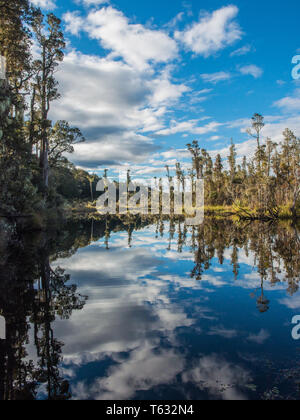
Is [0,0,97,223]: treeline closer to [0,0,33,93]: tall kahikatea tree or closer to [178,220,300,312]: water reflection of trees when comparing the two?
[0,0,33,93]: tall kahikatea tree

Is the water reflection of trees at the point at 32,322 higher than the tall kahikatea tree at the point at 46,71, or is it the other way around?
the tall kahikatea tree at the point at 46,71

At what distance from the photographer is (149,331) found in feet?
15.1

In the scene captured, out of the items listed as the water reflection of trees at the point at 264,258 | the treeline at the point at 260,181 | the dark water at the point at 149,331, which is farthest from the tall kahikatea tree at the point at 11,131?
the treeline at the point at 260,181

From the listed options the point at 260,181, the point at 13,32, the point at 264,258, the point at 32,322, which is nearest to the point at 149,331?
the point at 32,322

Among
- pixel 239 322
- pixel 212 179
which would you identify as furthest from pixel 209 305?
pixel 212 179

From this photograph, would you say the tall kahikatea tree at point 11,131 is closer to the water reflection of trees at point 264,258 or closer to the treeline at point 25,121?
the treeline at point 25,121

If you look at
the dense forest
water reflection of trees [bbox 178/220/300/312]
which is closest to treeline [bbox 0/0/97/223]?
the dense forest

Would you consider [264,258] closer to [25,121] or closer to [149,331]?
[149,331]

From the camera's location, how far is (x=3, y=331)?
4527 millimetres

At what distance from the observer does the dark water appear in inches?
123

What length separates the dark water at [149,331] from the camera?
3127 millimetres

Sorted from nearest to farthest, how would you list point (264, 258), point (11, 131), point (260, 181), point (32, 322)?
point (32, 322), point (264, 258), point (11, 131), point (260, 181)

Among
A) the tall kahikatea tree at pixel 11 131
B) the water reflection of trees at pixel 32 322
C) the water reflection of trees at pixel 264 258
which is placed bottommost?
the water reflection of trees at pixel 264 258
